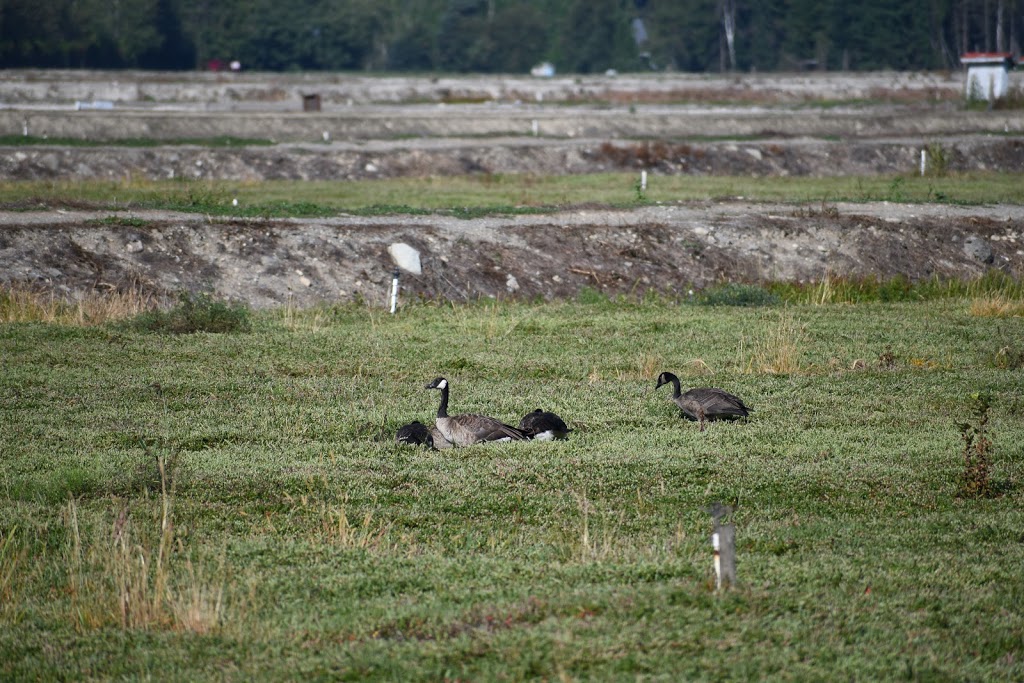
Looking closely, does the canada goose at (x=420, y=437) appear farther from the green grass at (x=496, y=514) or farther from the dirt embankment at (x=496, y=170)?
the dirt embankment at (x=496, y=170)

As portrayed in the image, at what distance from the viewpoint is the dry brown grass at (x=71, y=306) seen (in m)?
19.4

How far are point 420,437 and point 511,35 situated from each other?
130409 millimetres

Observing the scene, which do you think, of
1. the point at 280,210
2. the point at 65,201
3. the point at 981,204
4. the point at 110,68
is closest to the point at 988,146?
the point at 981,204

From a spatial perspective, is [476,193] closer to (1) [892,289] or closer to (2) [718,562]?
(1) [892,289]

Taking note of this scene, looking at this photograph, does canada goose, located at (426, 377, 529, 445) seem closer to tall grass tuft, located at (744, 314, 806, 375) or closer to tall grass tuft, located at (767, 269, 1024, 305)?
tall grass tuft, located at (744, 314, 806, 375)

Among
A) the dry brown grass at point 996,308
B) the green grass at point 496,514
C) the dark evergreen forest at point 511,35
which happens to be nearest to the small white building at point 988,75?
the dry brown grass at point 996,308

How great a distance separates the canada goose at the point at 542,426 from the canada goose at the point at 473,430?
91 mm

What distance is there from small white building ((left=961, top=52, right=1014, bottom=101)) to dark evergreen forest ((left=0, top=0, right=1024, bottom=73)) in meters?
Result: 52.9

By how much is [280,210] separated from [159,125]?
27479 millimetres

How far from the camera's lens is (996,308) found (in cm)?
2156

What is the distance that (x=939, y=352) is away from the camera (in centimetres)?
1769

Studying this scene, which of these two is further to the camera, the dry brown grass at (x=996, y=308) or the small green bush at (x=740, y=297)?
the small green bush at (x=740, y=297)

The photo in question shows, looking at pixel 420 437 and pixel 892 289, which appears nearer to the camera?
pixel 420 437

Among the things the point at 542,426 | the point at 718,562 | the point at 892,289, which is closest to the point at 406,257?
the point at 892,289
